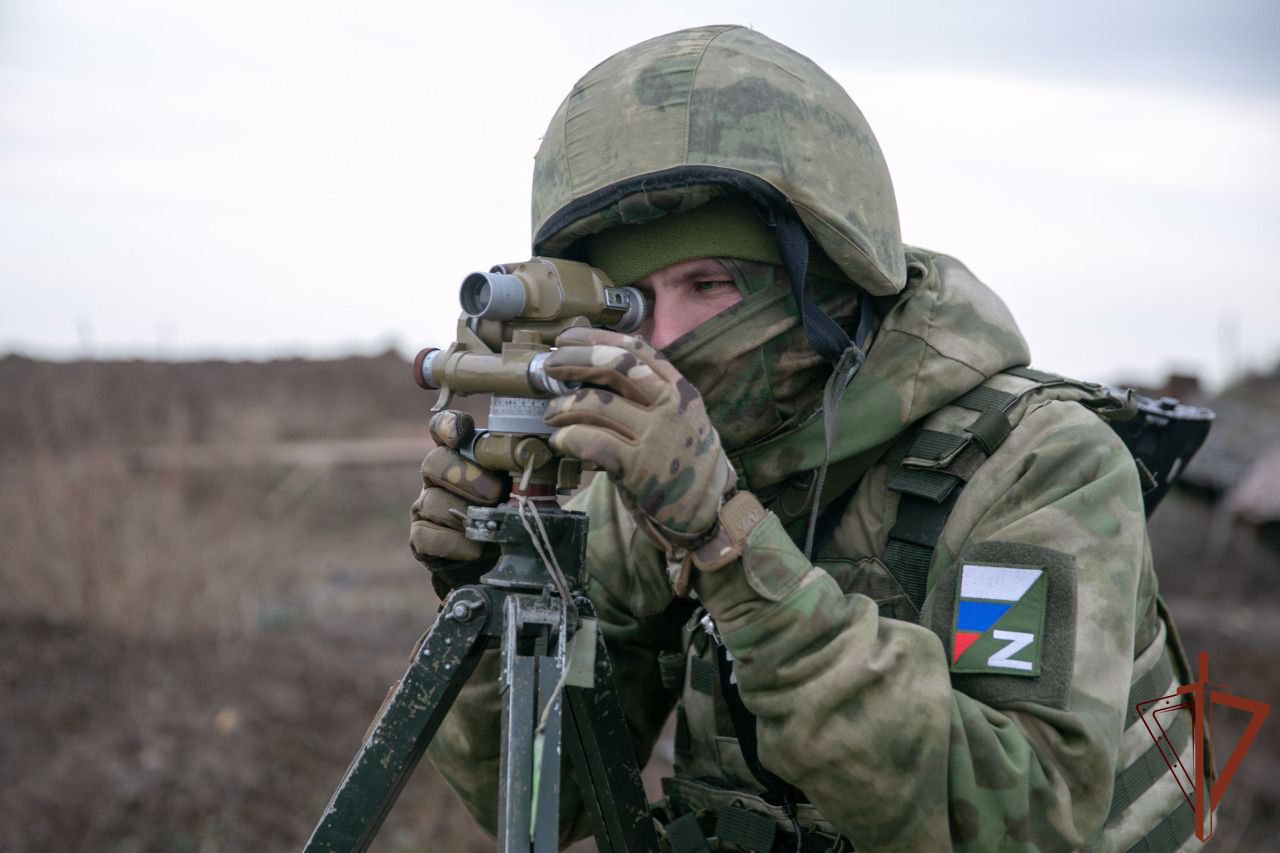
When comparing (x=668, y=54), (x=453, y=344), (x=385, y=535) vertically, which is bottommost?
(x=385, y=535)

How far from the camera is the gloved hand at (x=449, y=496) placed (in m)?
2.47

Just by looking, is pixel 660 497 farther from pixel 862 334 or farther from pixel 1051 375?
pixel 1051 375

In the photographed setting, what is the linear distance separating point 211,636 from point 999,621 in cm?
669

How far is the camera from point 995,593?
2277 mm

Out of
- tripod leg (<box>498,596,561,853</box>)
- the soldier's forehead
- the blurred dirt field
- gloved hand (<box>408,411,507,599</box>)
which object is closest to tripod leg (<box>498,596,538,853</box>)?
tripod leg (<box>498,596,561,853</box>)

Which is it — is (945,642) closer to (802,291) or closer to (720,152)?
A: (802,291)

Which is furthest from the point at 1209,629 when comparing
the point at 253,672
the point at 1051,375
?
the point at 1051,375

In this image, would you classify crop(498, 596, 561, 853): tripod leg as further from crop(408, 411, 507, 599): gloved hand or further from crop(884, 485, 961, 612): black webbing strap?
crop(884, 485, 961, 612): black webbing strap

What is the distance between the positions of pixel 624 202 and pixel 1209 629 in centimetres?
807

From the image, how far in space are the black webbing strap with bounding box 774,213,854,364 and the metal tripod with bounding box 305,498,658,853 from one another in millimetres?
691

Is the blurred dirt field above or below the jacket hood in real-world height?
below

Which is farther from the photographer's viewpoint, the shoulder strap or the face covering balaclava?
the face covering balaclava

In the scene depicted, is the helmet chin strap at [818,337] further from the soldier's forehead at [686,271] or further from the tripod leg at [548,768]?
the tripod leg at [548,768]

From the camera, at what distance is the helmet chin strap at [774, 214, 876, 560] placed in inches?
101
